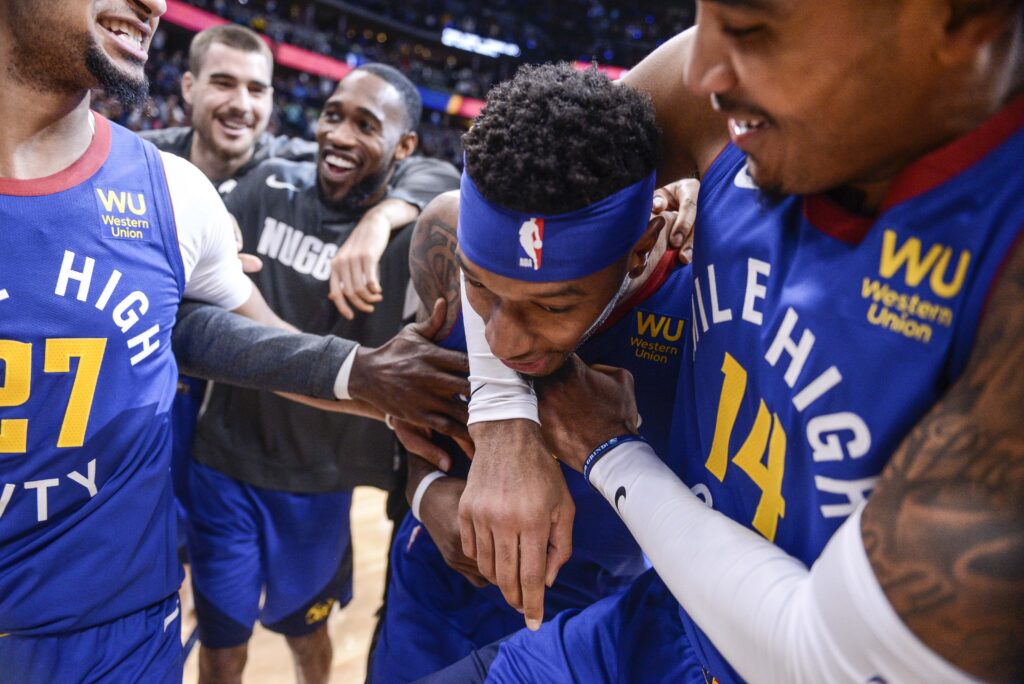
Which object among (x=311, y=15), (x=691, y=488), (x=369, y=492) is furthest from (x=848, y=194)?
(x=311, y=15)

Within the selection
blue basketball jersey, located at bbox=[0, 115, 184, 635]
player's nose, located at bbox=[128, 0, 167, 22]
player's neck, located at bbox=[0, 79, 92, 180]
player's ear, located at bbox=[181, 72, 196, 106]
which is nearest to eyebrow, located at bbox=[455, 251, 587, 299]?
blue basketball jersey, located at bbox=[0, 115, 184, 635]

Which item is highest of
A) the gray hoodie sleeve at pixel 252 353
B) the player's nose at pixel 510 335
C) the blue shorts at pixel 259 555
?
the player's nose at pixel 510 335

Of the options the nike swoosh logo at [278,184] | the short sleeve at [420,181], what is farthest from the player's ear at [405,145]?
the nike swoosh logo at [278,184]

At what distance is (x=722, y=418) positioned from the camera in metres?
1.15

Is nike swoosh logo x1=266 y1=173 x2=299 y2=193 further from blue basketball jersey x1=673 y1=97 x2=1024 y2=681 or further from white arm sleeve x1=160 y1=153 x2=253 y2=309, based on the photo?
blue basketball jersey x1=673 y1=97 x2=1024 y2=681

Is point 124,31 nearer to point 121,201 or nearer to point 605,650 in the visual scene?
point 121,201

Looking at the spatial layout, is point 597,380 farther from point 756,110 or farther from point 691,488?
point 756,110

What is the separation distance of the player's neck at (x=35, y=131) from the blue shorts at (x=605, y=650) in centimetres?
137

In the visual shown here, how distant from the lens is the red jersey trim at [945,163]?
80 centimetres

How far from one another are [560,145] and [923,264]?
603mm

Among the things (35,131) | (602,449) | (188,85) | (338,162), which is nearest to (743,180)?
(602,449)

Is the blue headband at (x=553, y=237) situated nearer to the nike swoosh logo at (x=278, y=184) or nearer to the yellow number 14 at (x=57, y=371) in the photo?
the yellow number 14 at (x=57, y=371)

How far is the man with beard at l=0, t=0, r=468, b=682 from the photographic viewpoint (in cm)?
152

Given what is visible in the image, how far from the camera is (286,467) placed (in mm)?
2803
